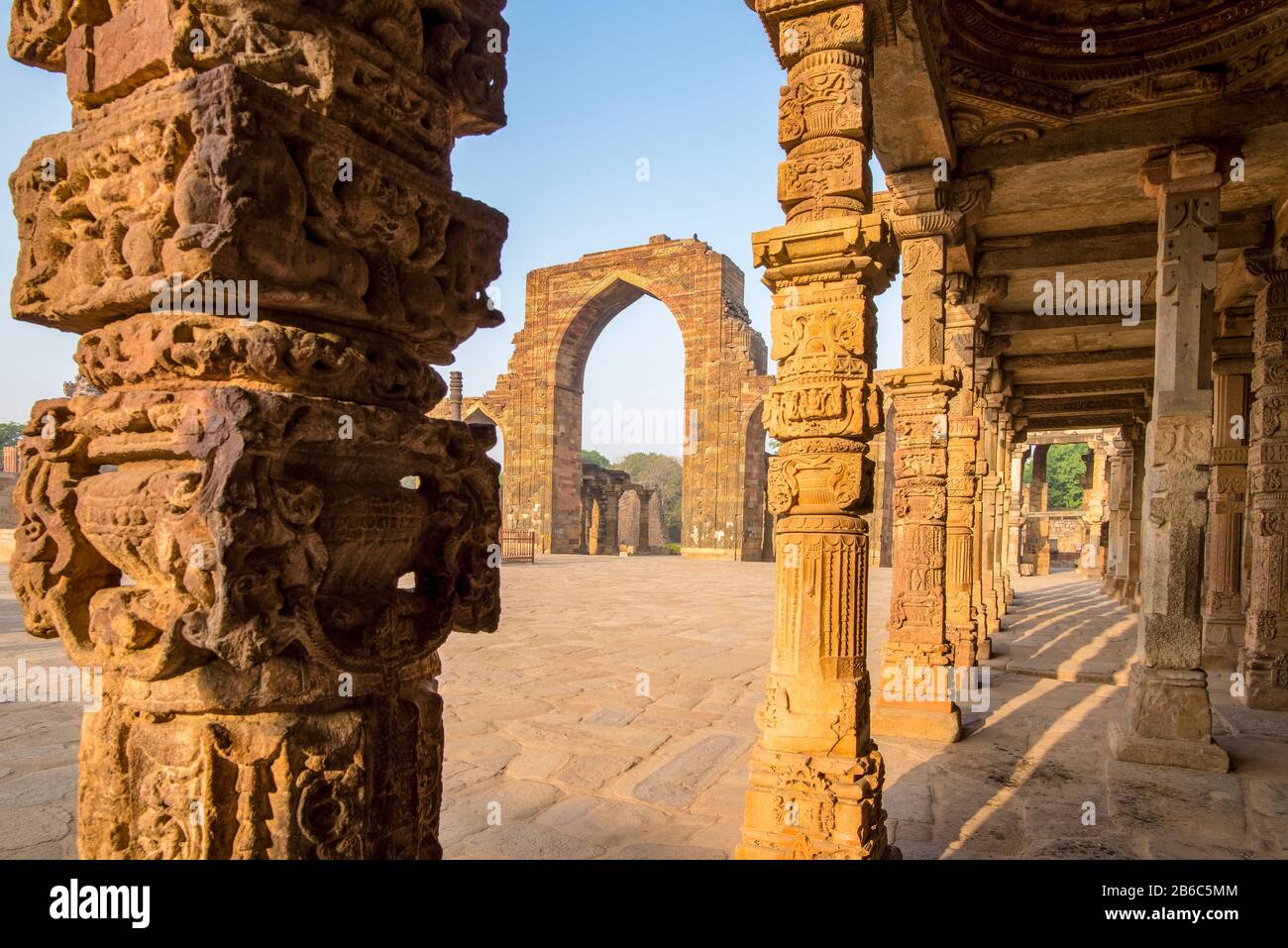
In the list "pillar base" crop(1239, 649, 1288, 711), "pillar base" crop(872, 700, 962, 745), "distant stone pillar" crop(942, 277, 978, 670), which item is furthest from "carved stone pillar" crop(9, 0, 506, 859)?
"pillar base" crop(1239, 649, 1288, 711)

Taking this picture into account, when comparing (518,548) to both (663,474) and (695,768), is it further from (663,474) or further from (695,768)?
(663,474)

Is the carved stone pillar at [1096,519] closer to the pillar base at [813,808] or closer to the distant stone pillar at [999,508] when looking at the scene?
the distant stone pillar at [999,508]

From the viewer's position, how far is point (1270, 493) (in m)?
7.01

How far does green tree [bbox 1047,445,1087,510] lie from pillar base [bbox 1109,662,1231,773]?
43752 millimetres

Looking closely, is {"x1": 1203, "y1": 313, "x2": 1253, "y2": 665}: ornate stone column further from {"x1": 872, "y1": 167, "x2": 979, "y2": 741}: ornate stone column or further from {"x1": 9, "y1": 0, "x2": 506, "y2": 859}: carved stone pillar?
{"x1": 9, "y1": 0, "x2": 506, "y2": 859}: carved stone pillar

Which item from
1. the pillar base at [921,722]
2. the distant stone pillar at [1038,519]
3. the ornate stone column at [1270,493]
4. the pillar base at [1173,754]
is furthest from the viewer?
the distant stone pillar at [1038,519]

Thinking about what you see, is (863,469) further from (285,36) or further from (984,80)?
(984,80)

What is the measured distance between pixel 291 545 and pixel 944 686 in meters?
5.35

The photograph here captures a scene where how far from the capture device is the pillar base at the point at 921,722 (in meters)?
5.42

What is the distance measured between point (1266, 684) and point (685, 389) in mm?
23620

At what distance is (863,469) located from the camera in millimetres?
3305

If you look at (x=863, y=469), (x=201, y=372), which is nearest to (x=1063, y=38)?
(x=863, y=469)

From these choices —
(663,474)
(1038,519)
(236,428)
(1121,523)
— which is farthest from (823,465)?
(663,474)

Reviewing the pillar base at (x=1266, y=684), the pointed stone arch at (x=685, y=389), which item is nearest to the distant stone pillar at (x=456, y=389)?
the pointed stone arch at (x=685, y=389)
